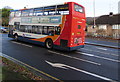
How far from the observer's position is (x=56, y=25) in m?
10.6

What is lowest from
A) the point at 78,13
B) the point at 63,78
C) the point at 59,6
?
the point at 63,78

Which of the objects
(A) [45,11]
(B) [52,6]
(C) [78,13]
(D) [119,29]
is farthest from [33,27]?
(D) [119,29]

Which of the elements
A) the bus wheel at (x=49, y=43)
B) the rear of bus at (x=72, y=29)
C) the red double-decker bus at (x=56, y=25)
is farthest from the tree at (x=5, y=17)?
the rear of bus at (x=72, y=29)

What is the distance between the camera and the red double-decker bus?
9719mm

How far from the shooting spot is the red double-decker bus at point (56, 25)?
383 inches

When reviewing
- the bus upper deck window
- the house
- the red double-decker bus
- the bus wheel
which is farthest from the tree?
the bus upper deck window

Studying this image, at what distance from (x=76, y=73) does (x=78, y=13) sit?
6270 mm

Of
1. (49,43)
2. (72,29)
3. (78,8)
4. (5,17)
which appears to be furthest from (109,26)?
(5,17)

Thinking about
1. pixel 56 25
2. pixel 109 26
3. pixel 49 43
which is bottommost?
pixel 49 43

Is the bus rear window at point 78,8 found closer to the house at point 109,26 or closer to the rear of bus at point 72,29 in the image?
the rear of bus at point 72,29

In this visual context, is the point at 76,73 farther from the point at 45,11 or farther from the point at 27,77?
the point at 45,11

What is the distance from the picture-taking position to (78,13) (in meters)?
10.2

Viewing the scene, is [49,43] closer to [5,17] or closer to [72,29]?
[72,29]

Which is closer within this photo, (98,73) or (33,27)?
(98,73)
